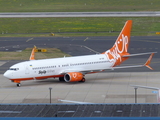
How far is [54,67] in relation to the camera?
60156 mm

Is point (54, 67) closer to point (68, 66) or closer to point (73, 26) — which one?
point (68, 66)

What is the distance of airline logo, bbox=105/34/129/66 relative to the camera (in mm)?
64500

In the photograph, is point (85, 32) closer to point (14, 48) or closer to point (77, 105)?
point (14, 48)

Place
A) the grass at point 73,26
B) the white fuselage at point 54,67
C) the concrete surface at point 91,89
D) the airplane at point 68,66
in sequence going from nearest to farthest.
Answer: the concrete surface at point 91,89, the white fuselage at point 54,67, the airplane at point 68,66, the grass at point 73,26

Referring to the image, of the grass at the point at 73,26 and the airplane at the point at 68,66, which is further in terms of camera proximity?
the grass at the point at 73,26

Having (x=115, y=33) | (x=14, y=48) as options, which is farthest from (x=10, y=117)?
(x=115, y=33)

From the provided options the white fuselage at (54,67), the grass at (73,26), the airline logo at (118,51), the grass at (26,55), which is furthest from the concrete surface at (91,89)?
the grass at (73,26)

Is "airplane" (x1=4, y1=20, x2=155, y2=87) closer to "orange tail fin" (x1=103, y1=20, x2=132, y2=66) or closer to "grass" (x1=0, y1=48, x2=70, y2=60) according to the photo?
"orange tail fin" (x1=103, y1=20, x2=132, y2=66)

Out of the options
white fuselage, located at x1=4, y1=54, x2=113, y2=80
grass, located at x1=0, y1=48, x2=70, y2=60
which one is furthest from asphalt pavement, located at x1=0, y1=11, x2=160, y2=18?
white fuselage, located at x1=4, y1=54, x2=113, y2=80

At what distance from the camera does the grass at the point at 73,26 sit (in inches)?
4624

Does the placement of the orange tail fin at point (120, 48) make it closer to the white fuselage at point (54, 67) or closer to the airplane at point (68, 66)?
the airplane at point (68, 66)
